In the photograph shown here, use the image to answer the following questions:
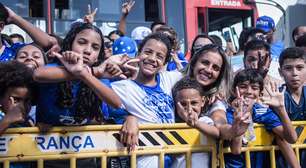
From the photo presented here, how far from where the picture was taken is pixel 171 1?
8.12m

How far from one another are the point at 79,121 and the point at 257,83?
1.23m

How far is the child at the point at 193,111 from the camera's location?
2.54 m

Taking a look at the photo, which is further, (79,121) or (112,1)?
(112,1)

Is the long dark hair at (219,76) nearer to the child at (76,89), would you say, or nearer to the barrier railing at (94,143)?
the barrier railing at (94,143)

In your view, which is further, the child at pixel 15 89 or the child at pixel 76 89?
the child at pixel 15 89

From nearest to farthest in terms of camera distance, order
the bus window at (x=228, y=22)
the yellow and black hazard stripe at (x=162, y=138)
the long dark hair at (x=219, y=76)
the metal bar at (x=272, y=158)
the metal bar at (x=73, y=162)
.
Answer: the metal bar at (x=73, y=162), the yellow and black hazard stripe at (x=162, y=138), the metal bar at (x=272, y=158), the long dark hair at (x=219, y=76), the bus window at (x=228, y=22)

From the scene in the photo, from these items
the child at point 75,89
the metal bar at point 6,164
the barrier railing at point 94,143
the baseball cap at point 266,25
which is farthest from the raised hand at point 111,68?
the baseball cap at point 266,25

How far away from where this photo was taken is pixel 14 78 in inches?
95.5

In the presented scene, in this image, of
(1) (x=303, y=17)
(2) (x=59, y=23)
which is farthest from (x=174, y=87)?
(1) (x=303, y=17)

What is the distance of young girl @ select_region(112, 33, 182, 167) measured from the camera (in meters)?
2.68

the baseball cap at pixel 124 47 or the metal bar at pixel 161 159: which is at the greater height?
the baseball cap at pixel 124 47

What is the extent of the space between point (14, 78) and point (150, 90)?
81 cm

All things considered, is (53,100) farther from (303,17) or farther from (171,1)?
(303,17)

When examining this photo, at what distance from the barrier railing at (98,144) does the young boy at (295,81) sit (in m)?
0.63
